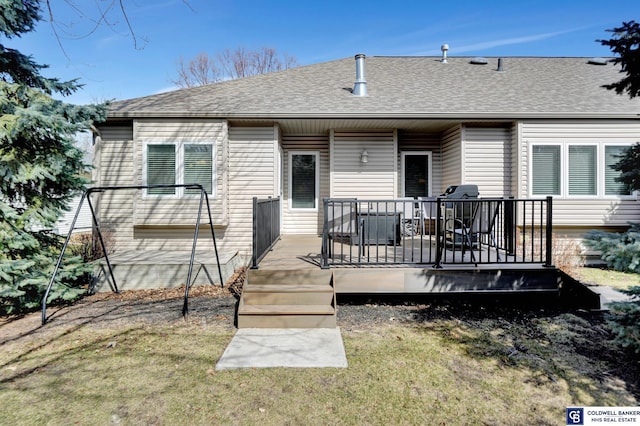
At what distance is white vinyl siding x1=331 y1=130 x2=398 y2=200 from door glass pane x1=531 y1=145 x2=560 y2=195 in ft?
10.1

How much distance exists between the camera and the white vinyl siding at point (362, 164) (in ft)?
28.6

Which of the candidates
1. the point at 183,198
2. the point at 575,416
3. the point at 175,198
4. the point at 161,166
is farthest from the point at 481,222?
the point at 161,166

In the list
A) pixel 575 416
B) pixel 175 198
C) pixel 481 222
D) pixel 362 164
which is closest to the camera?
pixel 575 416

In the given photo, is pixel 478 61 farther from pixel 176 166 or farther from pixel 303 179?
pixel 176 166

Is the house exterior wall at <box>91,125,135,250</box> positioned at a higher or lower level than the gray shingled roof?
lower

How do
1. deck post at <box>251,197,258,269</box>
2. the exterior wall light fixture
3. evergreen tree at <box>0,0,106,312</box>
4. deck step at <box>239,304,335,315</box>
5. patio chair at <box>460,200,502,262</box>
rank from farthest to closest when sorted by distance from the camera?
the exterior wall light fixture → patio chair at <box>460,200,502,262</box> → evergreen tree at <box>0,0,106,312</box> → deck post at <box>251,197,258,269</box> → deck step at <box>239,304,335,315</box>

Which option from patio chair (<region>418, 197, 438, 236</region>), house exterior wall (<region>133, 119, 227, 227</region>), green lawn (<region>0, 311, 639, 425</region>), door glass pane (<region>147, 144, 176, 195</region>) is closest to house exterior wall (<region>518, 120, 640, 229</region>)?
patio chair (<region>418, 197, 438, 236</region>)

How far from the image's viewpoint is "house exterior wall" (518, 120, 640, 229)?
7715 millimetres

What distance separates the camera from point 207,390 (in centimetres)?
289

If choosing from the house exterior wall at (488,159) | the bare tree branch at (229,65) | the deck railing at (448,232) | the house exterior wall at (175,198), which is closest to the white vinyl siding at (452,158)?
the house exterior wall at (488,159)

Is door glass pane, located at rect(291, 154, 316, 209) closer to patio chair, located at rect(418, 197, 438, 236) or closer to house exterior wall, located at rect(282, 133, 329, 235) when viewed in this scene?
house exterior wall, located at rect(282, 133, 329, 235)

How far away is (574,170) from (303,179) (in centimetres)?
632

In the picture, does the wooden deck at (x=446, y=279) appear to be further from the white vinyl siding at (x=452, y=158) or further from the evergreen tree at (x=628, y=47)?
the white vinyl siding at (x=452, y=158)

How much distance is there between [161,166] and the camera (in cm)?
766
